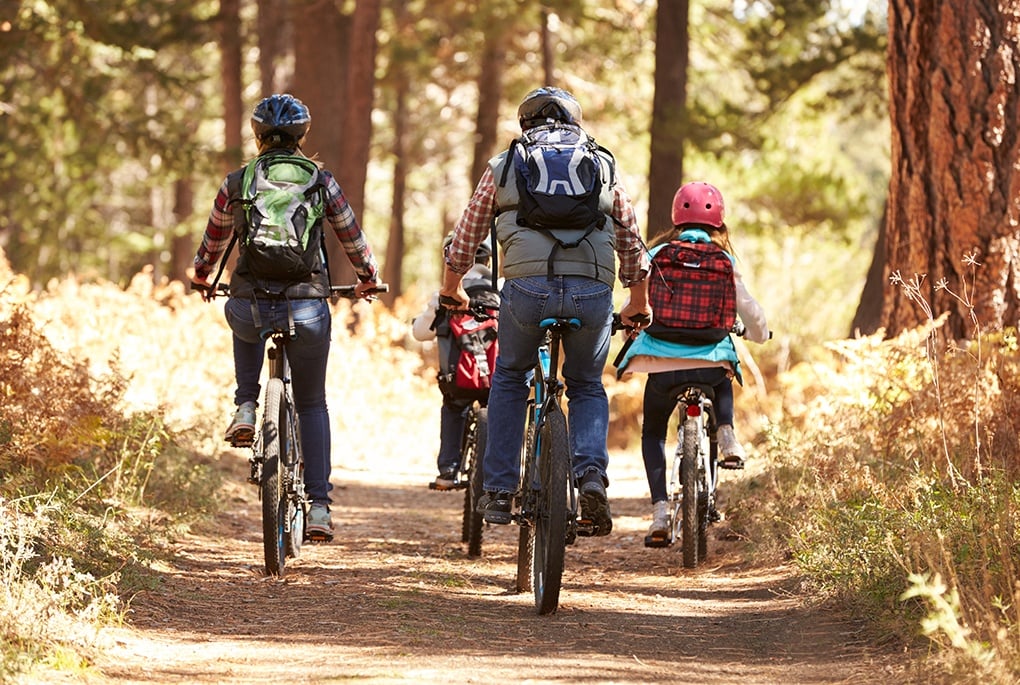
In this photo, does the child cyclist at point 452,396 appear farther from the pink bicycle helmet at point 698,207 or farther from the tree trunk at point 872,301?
the tree trunk at point 872,301

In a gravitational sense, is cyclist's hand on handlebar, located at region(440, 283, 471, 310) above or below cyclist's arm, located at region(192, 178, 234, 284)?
below

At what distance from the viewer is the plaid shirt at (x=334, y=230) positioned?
6941 millimetres

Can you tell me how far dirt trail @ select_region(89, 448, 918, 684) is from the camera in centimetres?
511

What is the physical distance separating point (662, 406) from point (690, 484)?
582 millimetres

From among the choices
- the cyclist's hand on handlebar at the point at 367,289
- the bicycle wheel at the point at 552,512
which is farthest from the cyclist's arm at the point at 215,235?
the bicycle wheel at the point at 552,512

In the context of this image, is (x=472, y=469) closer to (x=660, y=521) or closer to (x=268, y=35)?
(x=660, y=521)

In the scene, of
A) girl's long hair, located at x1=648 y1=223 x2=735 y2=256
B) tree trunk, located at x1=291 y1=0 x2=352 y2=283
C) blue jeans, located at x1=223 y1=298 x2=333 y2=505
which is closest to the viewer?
blue jeans, located at x1=223 y1=298 x2=333 y2=505

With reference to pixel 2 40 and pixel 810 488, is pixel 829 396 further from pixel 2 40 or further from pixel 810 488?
pixel 2 40

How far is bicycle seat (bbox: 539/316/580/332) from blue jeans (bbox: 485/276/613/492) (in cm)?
2

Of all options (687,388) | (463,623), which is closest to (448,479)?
(687,388)

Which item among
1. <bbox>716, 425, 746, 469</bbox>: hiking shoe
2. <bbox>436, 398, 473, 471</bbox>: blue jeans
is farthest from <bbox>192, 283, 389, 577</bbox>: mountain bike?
<bbox>716, 425, 746, 469</bbox>: hiking shoe

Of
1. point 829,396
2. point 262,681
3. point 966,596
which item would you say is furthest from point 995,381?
→ point 262,681

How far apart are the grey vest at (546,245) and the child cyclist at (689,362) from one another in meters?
1.74

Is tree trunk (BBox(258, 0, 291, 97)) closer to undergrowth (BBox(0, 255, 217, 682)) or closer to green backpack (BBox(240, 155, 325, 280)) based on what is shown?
undergrowth (BBox(0, 255, 217, 682))
